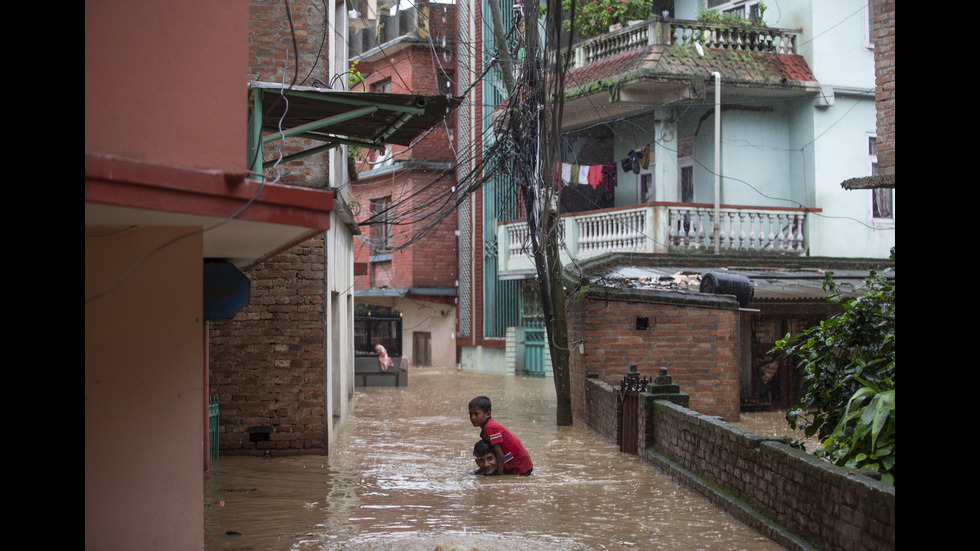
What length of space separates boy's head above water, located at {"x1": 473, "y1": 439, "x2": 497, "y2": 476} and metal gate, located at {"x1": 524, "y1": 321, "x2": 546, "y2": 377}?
576 inches

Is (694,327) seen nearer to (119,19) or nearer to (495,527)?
(495,527)

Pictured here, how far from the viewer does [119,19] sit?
14.1ft

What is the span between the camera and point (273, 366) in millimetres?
10625

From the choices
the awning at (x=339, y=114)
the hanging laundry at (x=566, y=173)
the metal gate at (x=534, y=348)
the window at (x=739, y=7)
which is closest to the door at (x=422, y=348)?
the metal gate at (x=534, y=348)

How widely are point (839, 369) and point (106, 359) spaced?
18.4ft

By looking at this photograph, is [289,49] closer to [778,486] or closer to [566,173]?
[778,486]

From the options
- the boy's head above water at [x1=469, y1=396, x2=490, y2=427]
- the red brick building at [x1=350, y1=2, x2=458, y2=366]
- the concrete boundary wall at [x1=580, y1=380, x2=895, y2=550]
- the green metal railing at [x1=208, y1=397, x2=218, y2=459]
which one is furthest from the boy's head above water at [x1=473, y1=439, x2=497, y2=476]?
the red brick building at [x1=350, y1=2, x2=458, y2=366]

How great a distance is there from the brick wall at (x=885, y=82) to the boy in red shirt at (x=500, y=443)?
5.92m

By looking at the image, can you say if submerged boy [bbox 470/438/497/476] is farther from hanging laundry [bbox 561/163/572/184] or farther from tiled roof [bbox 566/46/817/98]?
hanging laundry [bbox 561/163/572/184]

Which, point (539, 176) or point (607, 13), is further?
point (607, 13)

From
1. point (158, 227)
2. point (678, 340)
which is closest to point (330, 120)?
point (158, 227)

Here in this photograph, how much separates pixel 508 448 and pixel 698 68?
35.6 feet
